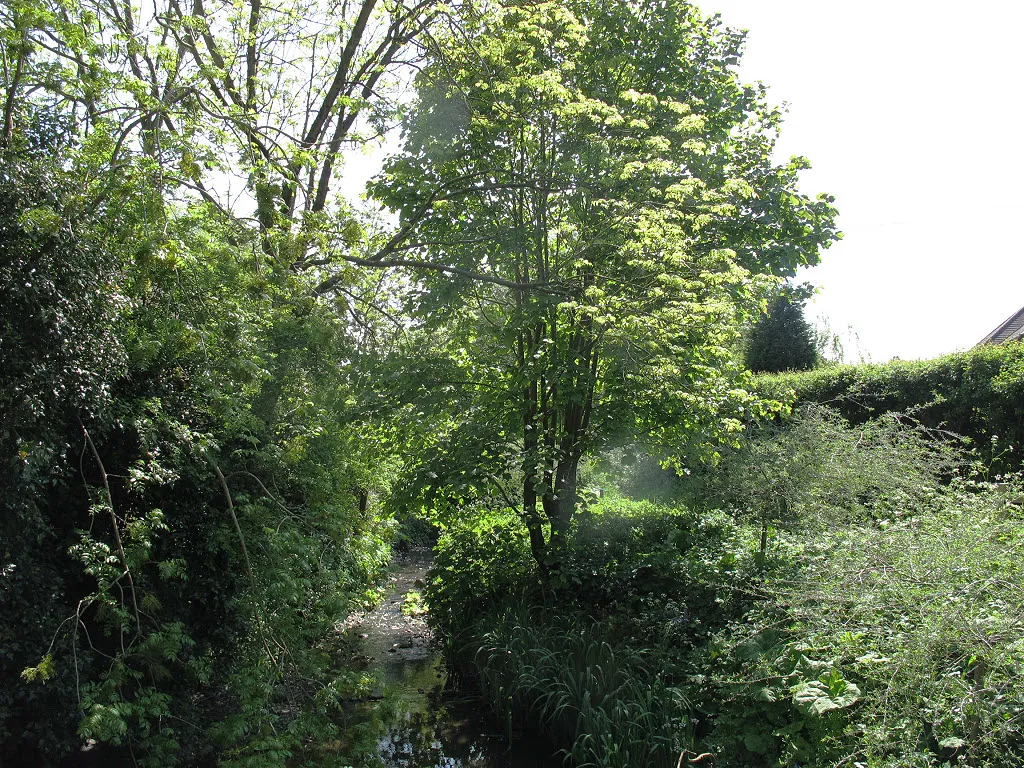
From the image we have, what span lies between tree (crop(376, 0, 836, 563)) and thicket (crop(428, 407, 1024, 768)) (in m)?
0.75

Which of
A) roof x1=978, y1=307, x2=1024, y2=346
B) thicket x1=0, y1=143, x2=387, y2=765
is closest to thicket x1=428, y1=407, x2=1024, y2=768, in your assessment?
thicket x1=0, y1=143, x2=387, y2=765

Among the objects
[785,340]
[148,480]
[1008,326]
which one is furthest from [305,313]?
[1008,326]

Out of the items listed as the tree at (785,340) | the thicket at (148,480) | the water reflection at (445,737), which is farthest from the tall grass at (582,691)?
the tree at (785,340)

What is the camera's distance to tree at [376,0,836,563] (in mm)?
6555

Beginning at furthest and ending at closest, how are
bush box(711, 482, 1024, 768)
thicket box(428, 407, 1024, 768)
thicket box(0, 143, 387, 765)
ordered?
thicket box(0, 143, 387, 765) < thicket box(428, 407, 1024, 768) < bush box(711, 482, 1024, 768)

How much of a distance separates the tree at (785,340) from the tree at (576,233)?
10.7 meters

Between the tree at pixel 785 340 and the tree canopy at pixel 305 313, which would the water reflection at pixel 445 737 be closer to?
the tree canopy at pixel 305 313

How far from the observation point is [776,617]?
15.8 feet

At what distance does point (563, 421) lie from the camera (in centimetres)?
776

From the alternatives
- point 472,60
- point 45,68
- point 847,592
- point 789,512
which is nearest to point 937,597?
point 847,592

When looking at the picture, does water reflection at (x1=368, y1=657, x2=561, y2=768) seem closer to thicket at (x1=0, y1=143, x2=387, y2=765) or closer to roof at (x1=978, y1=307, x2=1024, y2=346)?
thicket at (x1=0, y1=143, x2=387, y2=765)

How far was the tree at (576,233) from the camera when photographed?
6.55 meters

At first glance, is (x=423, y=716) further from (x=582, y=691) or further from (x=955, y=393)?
(x=955, y=393)

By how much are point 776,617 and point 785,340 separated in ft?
48.6
